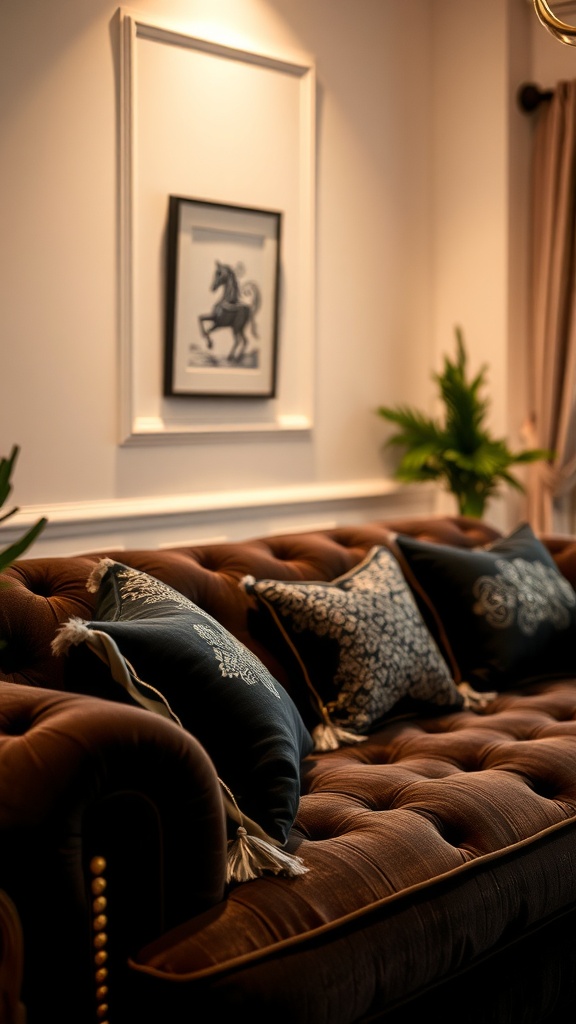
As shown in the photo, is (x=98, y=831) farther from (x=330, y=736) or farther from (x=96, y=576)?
(x=330, y=736)

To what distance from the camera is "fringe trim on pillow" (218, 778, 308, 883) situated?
1.44 metres

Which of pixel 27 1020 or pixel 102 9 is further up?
pixel 102 9

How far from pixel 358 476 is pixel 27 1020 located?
2.81 m

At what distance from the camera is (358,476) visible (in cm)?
392

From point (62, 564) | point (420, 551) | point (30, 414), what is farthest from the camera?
point (30, 414)

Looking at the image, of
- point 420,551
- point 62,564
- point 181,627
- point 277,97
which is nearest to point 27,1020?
point 181,627

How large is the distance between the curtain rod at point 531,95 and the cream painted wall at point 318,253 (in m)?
0.06

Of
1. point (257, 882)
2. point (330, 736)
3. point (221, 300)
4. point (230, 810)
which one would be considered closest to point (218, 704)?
point (230, 810)

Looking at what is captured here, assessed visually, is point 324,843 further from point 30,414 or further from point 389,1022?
point 30,414

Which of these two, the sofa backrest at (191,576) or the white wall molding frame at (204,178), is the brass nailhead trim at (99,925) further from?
the white wall molding frame at (204,178)

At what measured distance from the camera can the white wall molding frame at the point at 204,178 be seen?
122 inches

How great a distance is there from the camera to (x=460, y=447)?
3.88 metres

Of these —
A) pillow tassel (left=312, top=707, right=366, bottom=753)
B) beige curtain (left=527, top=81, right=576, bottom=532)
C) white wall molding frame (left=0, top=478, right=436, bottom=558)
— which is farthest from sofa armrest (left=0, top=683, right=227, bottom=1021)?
beige curtain (left=527, top=81, right=576, bottom=532)

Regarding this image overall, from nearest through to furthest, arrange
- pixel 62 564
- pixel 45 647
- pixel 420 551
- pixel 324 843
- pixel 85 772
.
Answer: pixel 85 772, pixel 324 843, pixel 45 647, pixel 62 564, pixel 420 551
